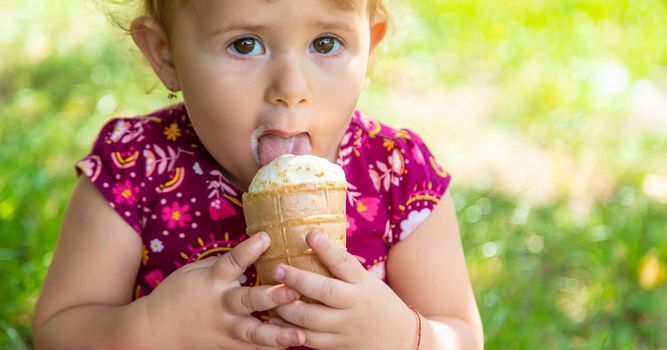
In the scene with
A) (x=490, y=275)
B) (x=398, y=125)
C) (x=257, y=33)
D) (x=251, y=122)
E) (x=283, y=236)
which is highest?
(x=257, y=33)

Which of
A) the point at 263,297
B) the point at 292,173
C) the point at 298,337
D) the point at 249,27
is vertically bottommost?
the point at 298,337

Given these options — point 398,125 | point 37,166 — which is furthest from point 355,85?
point 398,125

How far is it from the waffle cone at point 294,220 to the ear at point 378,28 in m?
0.59

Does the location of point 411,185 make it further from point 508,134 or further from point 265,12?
point 508,134

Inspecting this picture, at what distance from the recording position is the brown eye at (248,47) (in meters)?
2.12

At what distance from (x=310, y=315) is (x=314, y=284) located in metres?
0.08

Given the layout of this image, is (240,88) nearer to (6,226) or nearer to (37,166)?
(6,226)

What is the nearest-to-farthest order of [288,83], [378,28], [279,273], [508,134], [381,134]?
[279,273]
[288,83]
[378,28]
[381,134]
[508,134]

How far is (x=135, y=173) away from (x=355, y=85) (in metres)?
0.59

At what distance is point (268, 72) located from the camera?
210 cm

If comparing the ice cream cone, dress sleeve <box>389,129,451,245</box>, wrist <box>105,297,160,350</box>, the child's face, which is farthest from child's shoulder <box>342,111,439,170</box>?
wrist <box>105,297,160,350</box>

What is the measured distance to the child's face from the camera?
209 centimetres

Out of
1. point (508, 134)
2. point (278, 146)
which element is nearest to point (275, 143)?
point (278, 146)

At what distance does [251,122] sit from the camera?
2.12 meters
